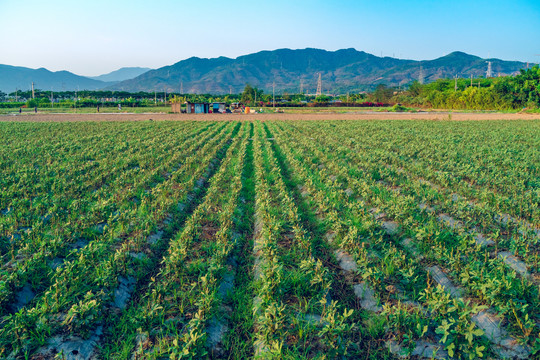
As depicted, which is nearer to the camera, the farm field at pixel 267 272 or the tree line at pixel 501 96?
the farm field at pixel 267 272

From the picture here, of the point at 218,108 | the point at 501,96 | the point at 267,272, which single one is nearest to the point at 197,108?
the point at 218,108

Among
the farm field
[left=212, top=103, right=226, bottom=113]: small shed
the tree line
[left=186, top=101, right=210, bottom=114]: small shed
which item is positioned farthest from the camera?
[left=212, top=103, right=226, bottom=113]: small shed

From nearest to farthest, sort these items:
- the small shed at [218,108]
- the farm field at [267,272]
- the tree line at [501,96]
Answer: the farm field at [267,272], the tree line at [501,96], the small shed at [218,108]

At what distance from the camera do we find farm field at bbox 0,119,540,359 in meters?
3.79

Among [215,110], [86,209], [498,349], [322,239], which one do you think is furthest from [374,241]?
[215,110]

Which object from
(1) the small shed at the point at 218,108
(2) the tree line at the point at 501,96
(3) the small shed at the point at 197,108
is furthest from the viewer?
(1) the small shed at the point at 218,108

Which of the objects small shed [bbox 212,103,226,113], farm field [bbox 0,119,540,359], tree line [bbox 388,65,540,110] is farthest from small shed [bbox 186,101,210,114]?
tree line [bbox 388,65,540,110]

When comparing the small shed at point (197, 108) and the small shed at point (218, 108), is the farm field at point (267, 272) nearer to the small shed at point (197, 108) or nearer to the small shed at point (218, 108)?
the small shed at point (197, 108)

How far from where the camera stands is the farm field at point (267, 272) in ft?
12.4

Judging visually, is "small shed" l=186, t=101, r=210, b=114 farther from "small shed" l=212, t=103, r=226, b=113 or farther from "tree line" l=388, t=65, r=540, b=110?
"tree line" l=388, t=65, r=540, b=110

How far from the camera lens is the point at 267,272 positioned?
4.78m

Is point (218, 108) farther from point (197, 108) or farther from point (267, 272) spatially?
point (267, 272)

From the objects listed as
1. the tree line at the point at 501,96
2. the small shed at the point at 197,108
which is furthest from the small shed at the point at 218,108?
the tree line at the point at 501,96

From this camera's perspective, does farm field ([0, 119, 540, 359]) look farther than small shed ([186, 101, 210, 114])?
No
